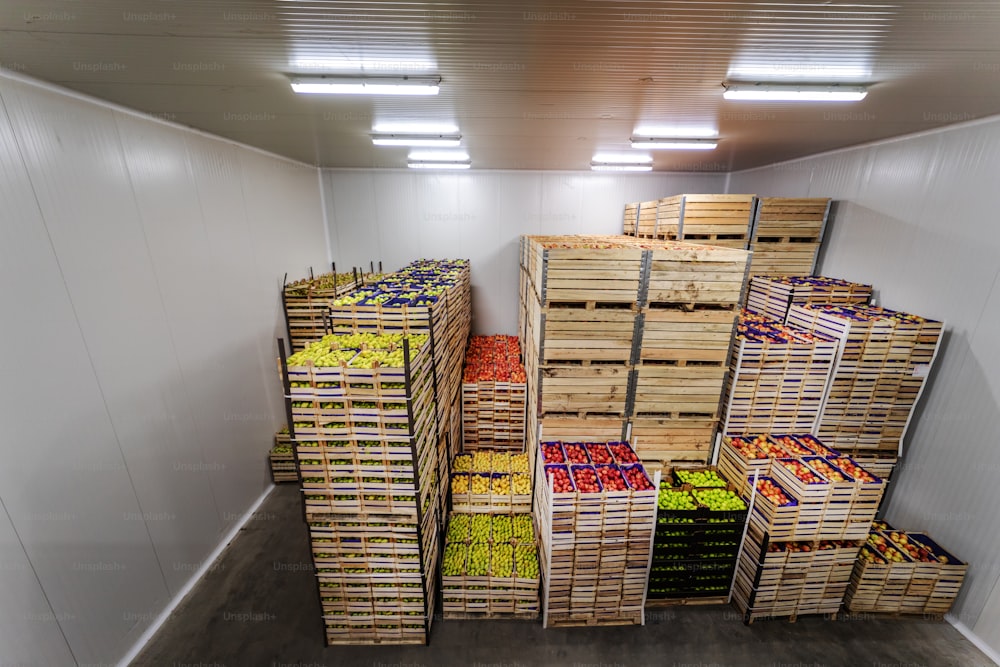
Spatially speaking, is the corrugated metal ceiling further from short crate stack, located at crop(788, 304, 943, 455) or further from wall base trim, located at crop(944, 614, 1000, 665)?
wall base trim, located at crop(944, 614, 1000, 665)

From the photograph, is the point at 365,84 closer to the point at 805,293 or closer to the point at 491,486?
the point at 491,486

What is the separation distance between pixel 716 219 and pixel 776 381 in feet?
13.8

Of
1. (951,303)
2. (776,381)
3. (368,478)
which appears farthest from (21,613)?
(951,303)

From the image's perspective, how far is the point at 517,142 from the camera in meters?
8.39

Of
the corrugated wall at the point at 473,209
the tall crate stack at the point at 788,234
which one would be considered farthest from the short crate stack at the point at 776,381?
the corrugated wall at the point at 473,209

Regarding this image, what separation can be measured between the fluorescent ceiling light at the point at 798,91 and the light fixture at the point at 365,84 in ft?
12.8

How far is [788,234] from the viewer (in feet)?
28.8

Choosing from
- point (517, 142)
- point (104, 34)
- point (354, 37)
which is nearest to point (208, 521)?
point (104, 34)

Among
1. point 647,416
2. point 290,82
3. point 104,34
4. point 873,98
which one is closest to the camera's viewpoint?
point 104,34

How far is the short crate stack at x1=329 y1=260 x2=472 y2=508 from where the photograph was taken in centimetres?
646

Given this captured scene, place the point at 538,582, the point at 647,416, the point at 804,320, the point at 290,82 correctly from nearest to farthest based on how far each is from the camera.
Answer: the point at 290,82, the point at 538,582, the point at 647,416, the point at 804,320

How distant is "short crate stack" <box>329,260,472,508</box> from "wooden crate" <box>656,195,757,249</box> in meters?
5.68

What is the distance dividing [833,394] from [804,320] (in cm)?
147

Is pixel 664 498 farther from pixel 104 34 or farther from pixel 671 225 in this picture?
pixel 104 34
